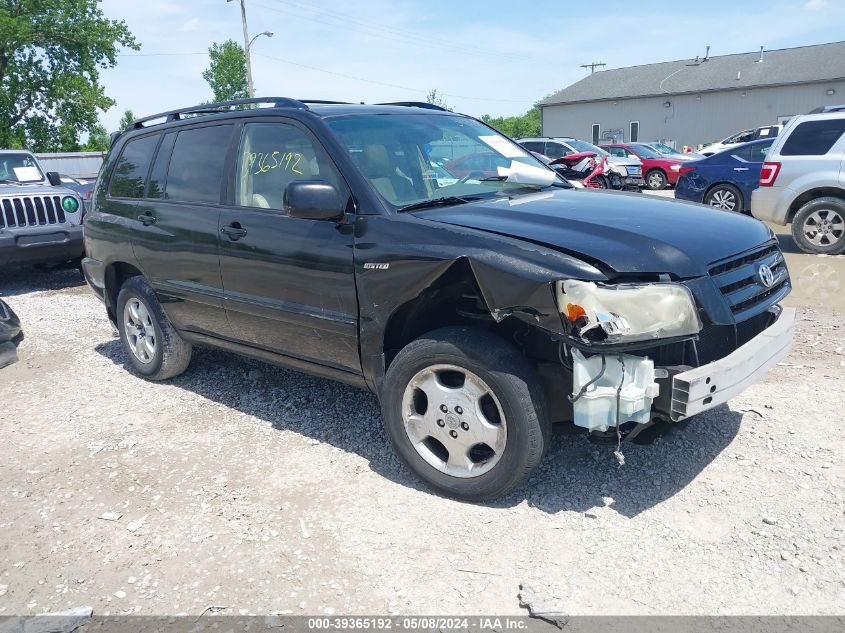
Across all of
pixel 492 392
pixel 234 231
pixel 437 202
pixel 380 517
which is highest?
pixel 437 202

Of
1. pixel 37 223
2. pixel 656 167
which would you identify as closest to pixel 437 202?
pixel 37 223

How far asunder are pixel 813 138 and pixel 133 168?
27.1ft

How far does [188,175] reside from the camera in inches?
183

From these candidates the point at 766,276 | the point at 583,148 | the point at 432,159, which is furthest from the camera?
the point at 583,148

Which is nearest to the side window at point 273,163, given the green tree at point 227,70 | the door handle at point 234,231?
the door handle at point 234,231

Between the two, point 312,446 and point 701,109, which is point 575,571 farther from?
point 701,109

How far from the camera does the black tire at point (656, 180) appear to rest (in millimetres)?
21172

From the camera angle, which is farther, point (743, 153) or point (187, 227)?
point (743, 153)

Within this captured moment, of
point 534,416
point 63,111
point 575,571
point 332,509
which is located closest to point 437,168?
Result: point 534,416

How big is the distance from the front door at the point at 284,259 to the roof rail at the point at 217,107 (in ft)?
0.51

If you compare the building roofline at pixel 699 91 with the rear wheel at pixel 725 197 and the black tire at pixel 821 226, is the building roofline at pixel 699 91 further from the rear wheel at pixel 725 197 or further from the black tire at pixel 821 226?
the black tire at pixel 821 226

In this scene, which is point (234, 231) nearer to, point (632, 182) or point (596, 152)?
point (632, 182)

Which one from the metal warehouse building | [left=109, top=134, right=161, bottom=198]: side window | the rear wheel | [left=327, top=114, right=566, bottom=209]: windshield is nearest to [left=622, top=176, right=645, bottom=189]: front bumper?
the rear wheel

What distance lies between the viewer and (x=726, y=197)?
40.9 feet
